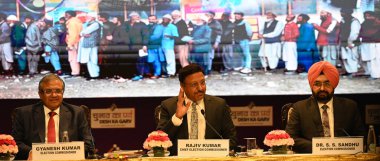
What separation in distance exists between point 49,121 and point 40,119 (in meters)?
0.07

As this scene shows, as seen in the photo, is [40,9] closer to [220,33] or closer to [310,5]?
[220,33]

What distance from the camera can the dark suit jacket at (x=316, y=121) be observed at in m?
6.00

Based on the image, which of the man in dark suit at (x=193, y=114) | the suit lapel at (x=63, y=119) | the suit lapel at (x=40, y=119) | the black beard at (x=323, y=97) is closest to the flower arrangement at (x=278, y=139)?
the man in dark suit at (x=193, y=114)

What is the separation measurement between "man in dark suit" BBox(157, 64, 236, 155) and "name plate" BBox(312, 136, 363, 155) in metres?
0.94

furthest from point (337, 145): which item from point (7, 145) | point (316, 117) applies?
point (7, 145)

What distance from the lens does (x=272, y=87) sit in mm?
8016

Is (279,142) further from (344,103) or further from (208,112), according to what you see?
(344,103)

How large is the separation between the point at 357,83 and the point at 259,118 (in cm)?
108

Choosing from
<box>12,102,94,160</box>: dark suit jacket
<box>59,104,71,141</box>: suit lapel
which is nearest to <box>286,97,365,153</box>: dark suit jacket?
<box>12,102,94,160</box>: dark suit jacket

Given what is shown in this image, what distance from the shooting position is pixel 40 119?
6059mm

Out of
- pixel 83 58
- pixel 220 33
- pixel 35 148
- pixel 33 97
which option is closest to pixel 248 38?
pixel 220 33

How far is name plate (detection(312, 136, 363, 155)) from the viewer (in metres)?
5.06

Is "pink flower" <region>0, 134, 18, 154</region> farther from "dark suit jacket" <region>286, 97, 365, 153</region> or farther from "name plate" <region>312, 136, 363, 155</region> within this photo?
"dark suit jacket" <region>286, 97, 365, 153</region>

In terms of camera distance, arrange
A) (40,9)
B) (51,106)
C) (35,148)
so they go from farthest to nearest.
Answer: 1. (40,9)
2. (51,106)
3. (35,148)
